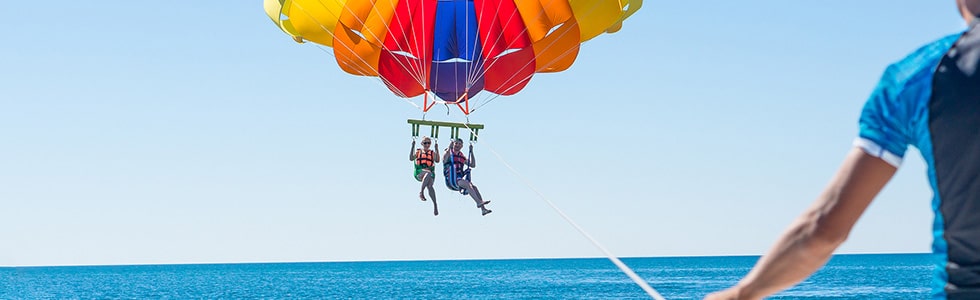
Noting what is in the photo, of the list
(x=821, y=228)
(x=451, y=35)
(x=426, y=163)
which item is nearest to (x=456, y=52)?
(x=451, y=35)

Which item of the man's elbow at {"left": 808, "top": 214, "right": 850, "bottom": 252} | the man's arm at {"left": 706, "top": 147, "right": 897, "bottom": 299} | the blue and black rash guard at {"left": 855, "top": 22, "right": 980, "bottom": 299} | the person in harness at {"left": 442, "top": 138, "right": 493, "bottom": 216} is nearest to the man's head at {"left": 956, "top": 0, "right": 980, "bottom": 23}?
the blue and black rash guard at {"left": 855, "top": 22, "right": 980, "bottom": 299}

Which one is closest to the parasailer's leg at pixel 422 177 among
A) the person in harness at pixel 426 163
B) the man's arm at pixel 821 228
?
the person in harness at pixel 426 163

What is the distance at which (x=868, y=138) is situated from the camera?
1.61 m

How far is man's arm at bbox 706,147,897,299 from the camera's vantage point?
5.25ft

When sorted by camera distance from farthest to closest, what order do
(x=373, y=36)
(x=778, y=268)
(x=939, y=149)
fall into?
(x=373, y=36) < (x=778, y=268) < (x=939, y=149)

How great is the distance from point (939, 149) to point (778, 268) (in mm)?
296

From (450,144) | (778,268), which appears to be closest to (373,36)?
(450,144)

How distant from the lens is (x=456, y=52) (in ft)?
49.0

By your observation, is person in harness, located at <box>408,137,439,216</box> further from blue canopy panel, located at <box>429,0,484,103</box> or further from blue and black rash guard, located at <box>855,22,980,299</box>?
blue and black rash guard, located at <box>855,22,980,299</box>

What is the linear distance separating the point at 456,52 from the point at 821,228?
1340 centimetres

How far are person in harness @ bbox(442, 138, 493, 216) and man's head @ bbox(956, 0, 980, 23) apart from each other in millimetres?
11689

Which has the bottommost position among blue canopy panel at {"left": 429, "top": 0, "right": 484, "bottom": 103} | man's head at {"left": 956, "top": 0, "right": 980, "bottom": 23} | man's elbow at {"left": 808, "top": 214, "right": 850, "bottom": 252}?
man's elbow at {"left": 808, "top": 214, "right": 850, "bottom": 252}

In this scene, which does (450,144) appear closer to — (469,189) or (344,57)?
(469,189)

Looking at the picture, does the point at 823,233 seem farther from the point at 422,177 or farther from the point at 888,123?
the point at 422,177
